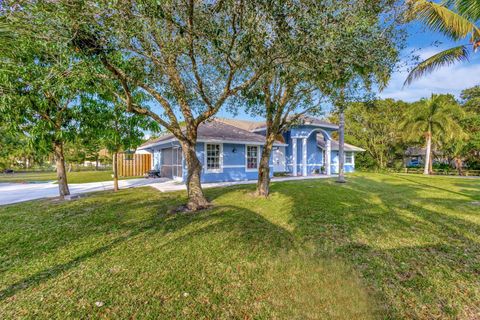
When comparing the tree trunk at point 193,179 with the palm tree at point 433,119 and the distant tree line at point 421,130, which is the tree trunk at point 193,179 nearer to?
the distant tree line at point 421,130

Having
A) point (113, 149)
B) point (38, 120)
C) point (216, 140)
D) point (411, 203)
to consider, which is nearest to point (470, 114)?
point (411, 203)

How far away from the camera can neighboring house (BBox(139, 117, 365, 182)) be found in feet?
49.8

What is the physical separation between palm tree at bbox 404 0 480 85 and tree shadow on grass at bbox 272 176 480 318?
17.9 feet

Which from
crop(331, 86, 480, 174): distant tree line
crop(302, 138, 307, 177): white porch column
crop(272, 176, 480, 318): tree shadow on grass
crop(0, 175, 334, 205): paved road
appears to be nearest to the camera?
crop(272, 176, 480, 318): tree shadow on grass

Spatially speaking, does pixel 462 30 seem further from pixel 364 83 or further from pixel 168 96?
pixel 168 96

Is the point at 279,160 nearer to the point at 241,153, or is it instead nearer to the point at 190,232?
the point at 241,153

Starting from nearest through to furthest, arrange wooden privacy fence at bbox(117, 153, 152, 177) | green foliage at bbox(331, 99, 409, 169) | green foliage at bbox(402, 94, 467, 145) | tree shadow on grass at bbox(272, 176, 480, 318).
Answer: tree shadow on grass at bbox(272, 176, 480, 318), wooden privacy fence at bbox(117, 153, 152, 177), green foliage at bbox(402, 94, 467, 145), green foliage at bbox(331, 99, 409, 169)

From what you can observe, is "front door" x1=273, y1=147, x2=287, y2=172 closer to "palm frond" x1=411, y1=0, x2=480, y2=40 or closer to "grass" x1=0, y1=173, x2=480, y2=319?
"grass" x1=0, y1=173, x2=480, y2=319

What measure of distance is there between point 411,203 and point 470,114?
1175 inches

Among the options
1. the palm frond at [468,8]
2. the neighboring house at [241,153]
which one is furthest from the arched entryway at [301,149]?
the palm frond at [468,8]

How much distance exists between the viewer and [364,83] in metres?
8.29

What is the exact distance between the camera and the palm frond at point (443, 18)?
24.1ft

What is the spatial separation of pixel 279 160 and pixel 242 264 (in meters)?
17.0

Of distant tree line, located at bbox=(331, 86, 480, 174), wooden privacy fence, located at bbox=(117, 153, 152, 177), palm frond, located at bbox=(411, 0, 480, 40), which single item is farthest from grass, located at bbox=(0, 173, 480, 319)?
distant tree line, located at bbox=(331, 86, 480, 174)
